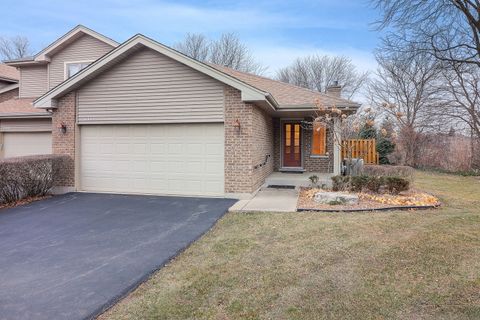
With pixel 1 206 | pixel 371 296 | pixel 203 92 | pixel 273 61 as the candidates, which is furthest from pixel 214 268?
pixel 273 61

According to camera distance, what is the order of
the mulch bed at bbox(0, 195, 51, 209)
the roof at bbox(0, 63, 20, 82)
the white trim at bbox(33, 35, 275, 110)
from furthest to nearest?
the roof at bbox(0, 63, 20, 82) → the white trim at bbox(33, 35, 275, 110) → the mulch bed at bbox(0, 195, 51, 209)

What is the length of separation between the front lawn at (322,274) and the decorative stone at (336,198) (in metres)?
1.53

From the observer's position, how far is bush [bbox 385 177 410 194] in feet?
29.0

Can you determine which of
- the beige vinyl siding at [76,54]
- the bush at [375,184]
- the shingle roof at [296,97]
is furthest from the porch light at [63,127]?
the bush at [375,184]

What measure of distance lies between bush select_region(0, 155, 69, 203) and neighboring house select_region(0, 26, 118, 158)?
280 centimetres

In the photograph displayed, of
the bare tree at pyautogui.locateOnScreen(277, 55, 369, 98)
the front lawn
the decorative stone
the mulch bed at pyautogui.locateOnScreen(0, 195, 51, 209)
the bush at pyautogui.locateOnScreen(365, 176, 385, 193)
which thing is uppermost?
the bare tree at pyautogui.locateOnScreen(277, 55, 369, 98)

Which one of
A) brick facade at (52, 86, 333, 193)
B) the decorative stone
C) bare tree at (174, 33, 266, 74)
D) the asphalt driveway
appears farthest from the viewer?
bare tree at (174, 33, 266, 74)

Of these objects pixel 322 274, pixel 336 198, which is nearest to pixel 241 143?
pixel 336 198

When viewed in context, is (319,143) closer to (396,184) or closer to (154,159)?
(396,184)

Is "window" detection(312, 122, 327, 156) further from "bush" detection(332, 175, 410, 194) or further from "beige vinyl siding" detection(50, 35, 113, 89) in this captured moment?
"beige vinyl siding" detection(50, 35, 113, 89)

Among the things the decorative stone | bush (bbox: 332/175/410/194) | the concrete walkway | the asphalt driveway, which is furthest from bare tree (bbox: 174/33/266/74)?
the decorative stone

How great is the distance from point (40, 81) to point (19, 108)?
2580 mm

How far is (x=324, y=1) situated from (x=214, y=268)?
1068 cm

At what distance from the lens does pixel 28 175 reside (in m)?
9.16
